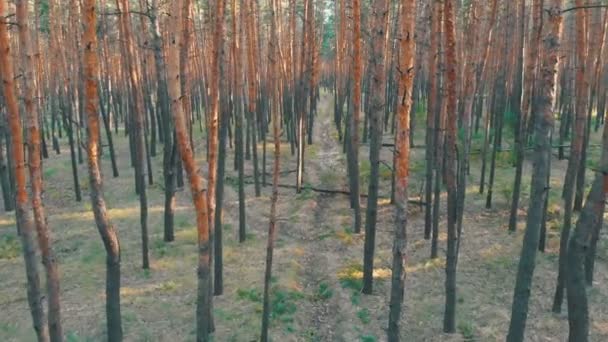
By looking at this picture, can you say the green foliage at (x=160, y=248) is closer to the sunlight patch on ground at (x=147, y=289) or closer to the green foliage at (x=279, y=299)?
the sunlight patch on ground at (x=147, y=289)

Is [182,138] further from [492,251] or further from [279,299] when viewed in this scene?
[492,251]

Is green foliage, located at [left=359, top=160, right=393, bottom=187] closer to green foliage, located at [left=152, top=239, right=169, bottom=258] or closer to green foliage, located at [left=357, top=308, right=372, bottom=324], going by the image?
green foliage, located at [left=152, top=239, right=169, bottom=258]

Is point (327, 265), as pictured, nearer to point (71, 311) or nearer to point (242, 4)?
point (71, 311)

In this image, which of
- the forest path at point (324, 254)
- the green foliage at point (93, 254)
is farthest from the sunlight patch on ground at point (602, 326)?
the green foliage at point (93, 254)

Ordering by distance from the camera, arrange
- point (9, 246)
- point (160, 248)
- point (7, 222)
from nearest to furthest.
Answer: point (160, 248) → point (9, 246) → point (7, 222)

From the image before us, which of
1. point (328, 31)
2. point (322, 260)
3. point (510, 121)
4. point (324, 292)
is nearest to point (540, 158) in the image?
point (324, 292)

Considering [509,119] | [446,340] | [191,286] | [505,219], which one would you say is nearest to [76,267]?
[191,286]
